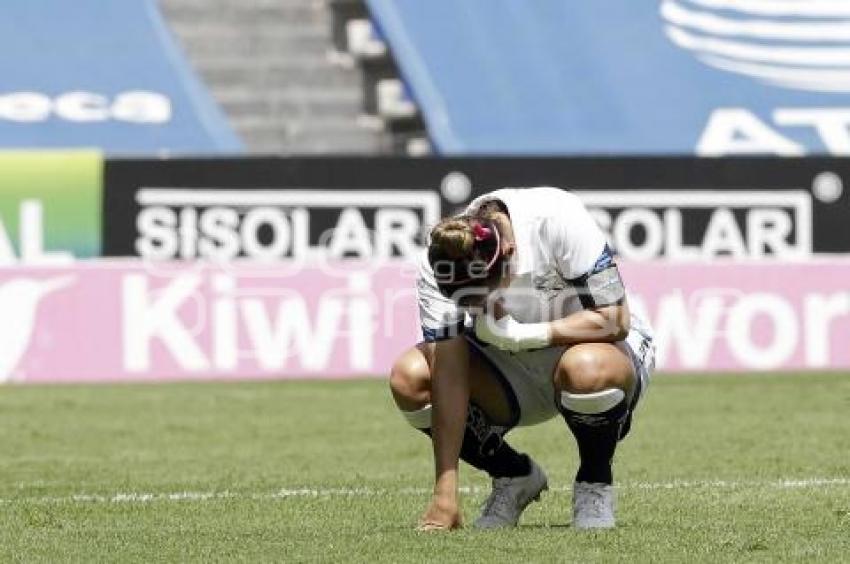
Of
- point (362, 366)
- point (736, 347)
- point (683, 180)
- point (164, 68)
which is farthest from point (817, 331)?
point (164, 68)

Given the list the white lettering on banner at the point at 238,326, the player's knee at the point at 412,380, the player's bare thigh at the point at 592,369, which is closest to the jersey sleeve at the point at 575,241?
the player's bare thigh at the point at 592,369

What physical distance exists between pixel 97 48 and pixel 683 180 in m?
6.50

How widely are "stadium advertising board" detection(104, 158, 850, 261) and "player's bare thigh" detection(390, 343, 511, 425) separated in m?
13.4

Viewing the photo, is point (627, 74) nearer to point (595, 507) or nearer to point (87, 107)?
point (87, 107)

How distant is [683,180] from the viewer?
21.9 m

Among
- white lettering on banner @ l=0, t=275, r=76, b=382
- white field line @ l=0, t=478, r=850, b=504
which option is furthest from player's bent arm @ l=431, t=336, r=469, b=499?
white lettering on banner @ l=0, t=275, r=76, b=382

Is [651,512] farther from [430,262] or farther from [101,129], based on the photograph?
[101,129]

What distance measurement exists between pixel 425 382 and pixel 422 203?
1400 cm

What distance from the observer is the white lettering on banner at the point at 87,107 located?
22.7 m

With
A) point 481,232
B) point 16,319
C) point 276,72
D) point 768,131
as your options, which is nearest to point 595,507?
point 481,232

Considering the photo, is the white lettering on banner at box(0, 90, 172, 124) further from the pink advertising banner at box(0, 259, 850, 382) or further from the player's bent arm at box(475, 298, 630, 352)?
the player's bent arm at box(475, 298, 630, 352)

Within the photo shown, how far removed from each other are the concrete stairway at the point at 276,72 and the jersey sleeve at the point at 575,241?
53.2 feet

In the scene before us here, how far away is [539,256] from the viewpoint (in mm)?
7527

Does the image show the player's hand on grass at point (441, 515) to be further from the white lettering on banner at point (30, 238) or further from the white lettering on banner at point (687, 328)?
the white lettering on banner at point (30, 238)
